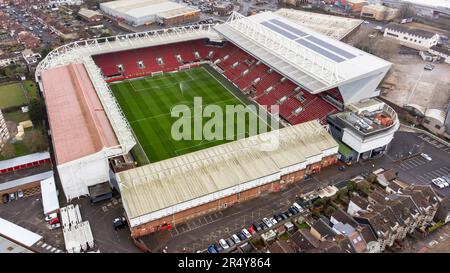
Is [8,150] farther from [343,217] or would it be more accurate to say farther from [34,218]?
[343,217]

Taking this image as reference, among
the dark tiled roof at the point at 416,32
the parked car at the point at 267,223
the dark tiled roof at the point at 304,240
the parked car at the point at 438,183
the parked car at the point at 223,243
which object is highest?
the dark tiled roof at the point at 416,32

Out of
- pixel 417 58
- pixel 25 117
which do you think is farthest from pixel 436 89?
pixel 25 117

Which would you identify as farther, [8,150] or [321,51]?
[321,51]

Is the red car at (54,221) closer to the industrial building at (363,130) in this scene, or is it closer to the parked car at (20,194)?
the parked car at (20,194)

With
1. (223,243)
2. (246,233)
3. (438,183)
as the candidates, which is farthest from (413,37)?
(223,243)

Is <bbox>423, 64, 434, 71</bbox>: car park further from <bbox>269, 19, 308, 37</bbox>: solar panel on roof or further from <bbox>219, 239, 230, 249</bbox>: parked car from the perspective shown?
<bbox>219, 239, 230, 249</bbox>: parked car

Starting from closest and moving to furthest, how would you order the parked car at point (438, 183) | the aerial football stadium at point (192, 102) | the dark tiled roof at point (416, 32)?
1. the aerial football stadium at point (192, 102)
2. the parked car at point (438, 183)
3. the dark tiled roof at point (416, 32)

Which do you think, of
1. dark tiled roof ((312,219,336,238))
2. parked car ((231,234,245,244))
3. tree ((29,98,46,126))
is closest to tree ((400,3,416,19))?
dark tiled roof ((312,219,336,238))

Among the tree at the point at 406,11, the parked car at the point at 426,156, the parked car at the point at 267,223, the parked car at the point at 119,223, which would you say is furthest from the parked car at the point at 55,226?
the tree at the point at 406,11
